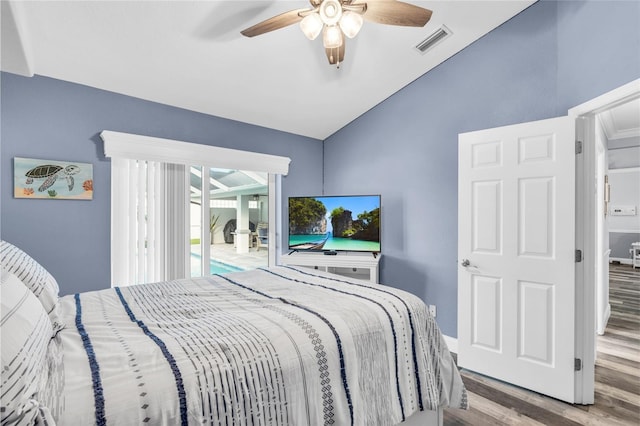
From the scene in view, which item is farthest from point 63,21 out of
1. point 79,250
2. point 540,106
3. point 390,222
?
point 540,106

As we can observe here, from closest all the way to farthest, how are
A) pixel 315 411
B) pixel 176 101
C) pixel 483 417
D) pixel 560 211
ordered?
pixel 315 411 < pixel 483 417 < pixel 560 211 < pixel 176 101

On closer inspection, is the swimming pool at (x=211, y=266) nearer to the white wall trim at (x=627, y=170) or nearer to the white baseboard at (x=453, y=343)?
the white baseboard at (x=453, y=343)

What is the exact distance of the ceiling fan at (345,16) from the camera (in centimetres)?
170

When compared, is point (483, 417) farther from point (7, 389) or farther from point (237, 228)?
point (237, 228)

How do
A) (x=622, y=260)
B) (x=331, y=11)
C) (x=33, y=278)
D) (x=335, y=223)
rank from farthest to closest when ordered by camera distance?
(x=622, y=260)
(x=335, y=223)
(x=331, y=11)
(x=33, y=278)

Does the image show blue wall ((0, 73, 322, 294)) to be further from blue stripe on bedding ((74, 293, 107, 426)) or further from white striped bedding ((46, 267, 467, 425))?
blue stripe on bedding ((74, 293, 107, 426))

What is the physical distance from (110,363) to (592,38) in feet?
10.2

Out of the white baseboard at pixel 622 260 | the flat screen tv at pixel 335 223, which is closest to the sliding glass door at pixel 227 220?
the flat screen tv at pixel 335 223

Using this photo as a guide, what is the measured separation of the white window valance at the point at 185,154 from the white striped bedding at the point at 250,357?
142 cm

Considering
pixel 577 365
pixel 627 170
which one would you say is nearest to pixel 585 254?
pixel 577 365

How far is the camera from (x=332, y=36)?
1.84 meters

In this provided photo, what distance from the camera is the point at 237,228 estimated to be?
400cm

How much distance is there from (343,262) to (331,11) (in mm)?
2396

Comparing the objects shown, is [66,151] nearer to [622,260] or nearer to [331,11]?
[331,11]
